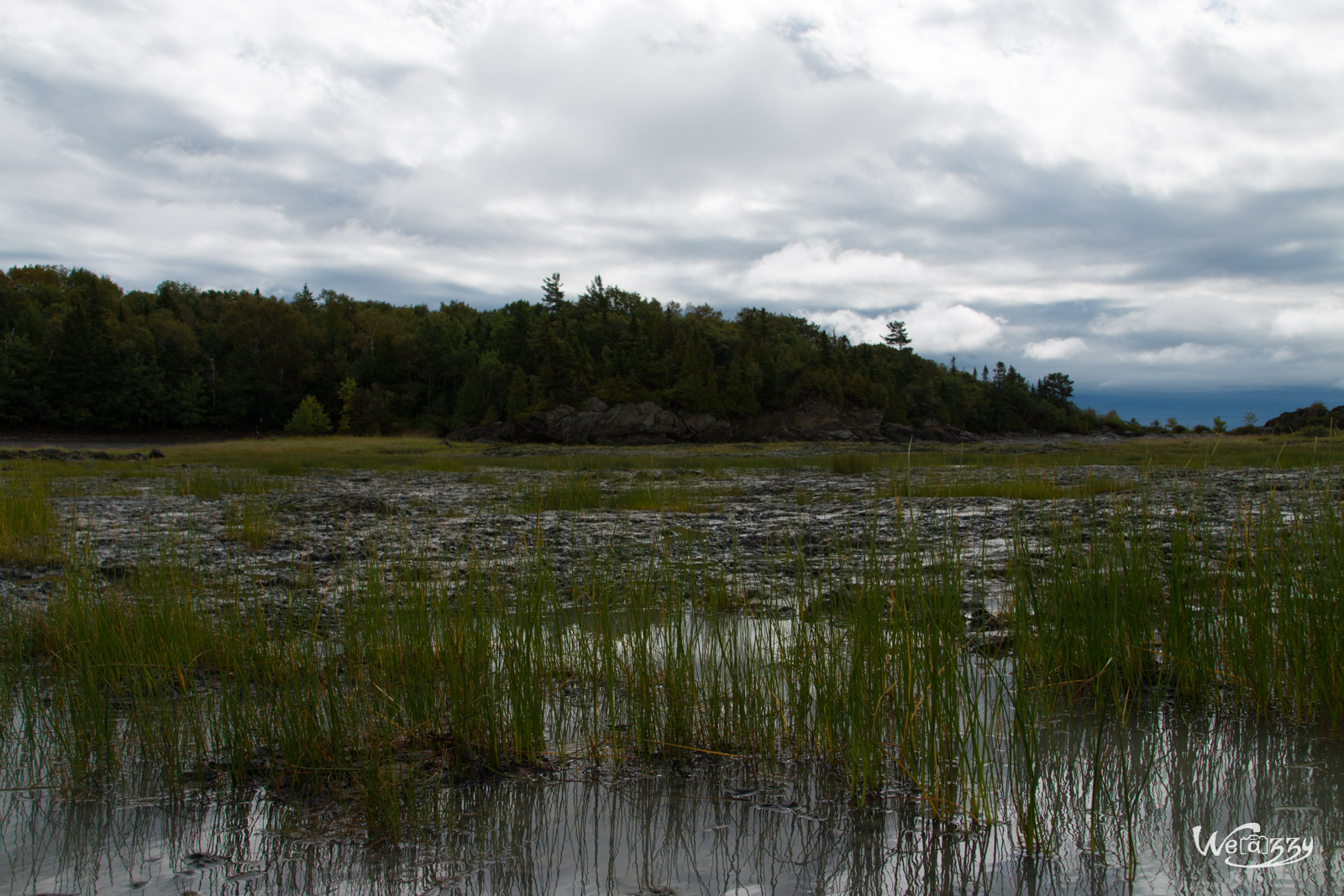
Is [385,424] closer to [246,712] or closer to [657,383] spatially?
[657,383]

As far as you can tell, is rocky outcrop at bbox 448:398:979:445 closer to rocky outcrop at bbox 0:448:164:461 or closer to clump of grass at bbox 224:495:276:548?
rocky outcrop at bbox 0:448:164:461

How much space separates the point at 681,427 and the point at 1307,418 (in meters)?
43.4

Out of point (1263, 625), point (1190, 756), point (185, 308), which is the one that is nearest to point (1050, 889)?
point (1190, 756)

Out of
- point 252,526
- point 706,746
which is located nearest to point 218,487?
point 252,526

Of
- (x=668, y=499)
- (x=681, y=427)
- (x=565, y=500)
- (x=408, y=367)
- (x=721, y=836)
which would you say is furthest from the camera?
(x=408, y=367)

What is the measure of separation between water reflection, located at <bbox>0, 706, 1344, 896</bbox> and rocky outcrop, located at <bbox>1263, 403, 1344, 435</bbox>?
39782 mm

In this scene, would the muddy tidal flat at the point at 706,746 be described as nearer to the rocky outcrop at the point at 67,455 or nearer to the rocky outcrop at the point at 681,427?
the rocky outcrop at the point at 67,455

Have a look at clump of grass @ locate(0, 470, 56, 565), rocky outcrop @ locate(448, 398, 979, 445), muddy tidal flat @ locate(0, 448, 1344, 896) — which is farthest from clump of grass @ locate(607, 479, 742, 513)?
rocky outcrop @ locate(448, 398, 979, 445)

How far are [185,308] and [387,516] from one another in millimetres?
107032

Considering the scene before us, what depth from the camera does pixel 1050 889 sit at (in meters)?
2.32

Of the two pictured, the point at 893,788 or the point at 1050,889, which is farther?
the point at 893,788

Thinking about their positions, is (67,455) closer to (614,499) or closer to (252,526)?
(252,526)

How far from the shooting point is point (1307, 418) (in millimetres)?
38281

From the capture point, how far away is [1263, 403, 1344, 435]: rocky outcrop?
36062mm
